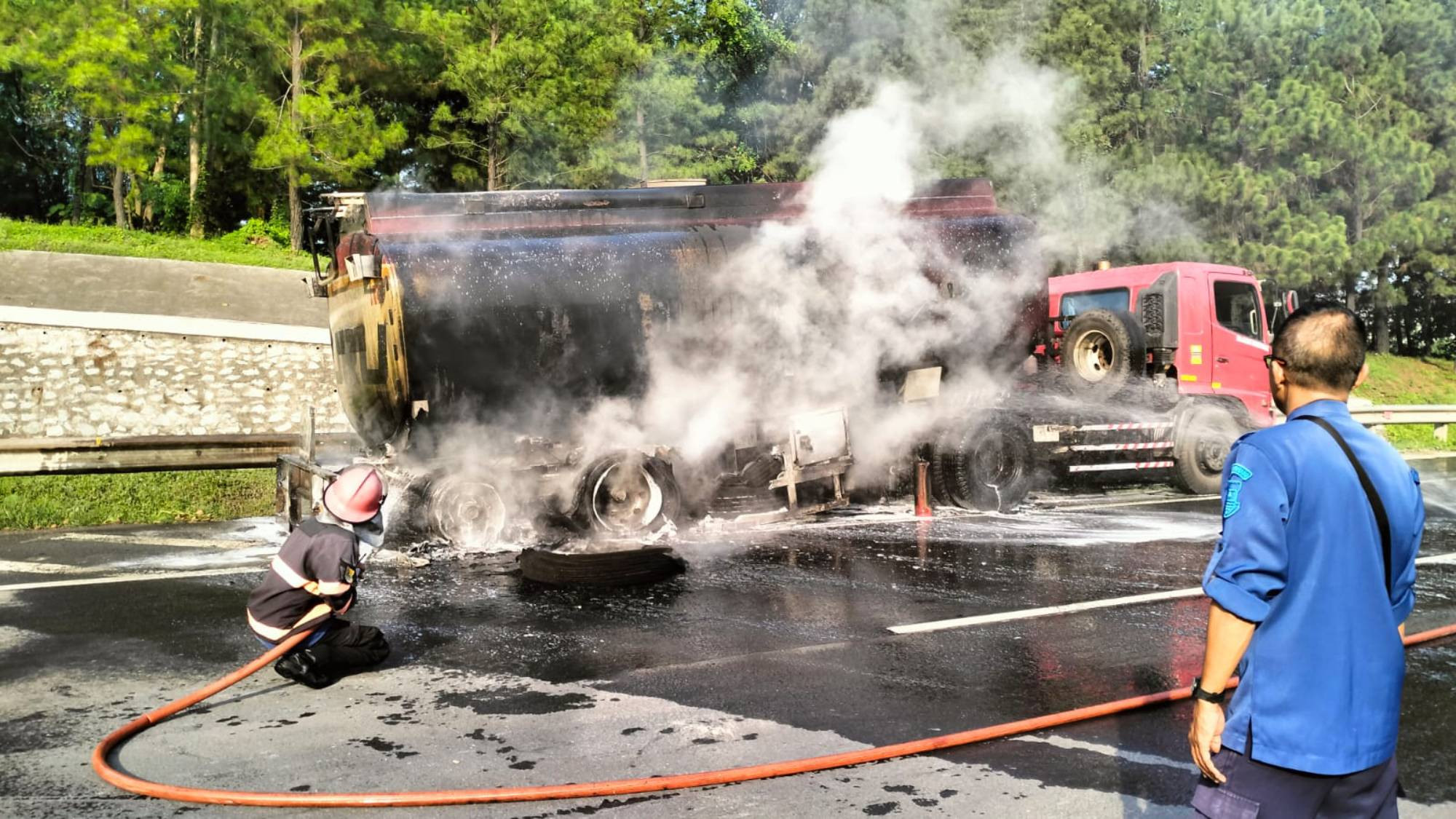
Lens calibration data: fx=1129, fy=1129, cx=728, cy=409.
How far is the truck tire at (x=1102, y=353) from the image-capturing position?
41.0 ft

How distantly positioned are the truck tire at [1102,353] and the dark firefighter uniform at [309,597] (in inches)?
362

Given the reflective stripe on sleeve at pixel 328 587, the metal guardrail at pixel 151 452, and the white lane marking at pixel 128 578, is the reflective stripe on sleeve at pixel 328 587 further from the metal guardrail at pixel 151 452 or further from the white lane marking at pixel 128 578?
the metal guardrail at pixel 151 452

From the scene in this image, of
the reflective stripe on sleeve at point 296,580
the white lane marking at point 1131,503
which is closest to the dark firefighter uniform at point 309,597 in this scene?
the reflective stripe on sleeve at point 296,580

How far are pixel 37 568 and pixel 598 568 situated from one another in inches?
186

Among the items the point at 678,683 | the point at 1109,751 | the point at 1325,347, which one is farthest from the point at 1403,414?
the point at 1325,347

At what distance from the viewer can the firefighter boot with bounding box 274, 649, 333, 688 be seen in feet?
18.4

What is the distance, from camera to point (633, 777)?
4.30 m

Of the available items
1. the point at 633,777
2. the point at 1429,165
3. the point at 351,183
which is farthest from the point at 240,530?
the point at 1429,165

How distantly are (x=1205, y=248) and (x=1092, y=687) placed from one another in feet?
75.3

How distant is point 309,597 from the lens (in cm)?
570

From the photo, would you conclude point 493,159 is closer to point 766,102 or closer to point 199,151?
point 766,102

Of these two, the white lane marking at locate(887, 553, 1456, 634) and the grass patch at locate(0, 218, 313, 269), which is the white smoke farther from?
the grass patch at locate(0, 218, 313, 269)

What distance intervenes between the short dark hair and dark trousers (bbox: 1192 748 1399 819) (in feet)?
2.90

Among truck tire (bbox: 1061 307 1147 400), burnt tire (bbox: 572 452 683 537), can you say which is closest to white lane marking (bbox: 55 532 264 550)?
burnt tire (bbox: 572 452 683 537)
